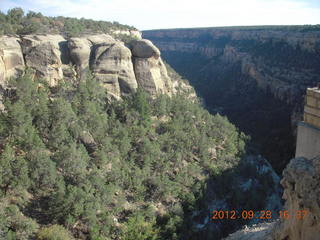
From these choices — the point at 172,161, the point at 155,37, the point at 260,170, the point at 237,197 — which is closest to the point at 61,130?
the point at 172,161

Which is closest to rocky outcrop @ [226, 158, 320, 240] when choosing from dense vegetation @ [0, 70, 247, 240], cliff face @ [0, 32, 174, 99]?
dense vegetation @ [0, 70, 247, 240]

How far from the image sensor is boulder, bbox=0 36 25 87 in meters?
24.3

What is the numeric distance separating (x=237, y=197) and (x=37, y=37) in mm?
23569

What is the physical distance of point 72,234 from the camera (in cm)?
1700

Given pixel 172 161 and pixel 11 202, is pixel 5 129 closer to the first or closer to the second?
pixel 11 202

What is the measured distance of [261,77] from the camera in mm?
58188

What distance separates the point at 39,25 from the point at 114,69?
33.4 ft

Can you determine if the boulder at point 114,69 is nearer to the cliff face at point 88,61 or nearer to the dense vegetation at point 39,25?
the cliff face at point 88,61

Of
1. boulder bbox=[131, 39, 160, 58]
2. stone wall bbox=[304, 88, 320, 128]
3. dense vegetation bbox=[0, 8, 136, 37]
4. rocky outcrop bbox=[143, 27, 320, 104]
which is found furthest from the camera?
rocky outcrop bbox=[143, 27, 320, 104]

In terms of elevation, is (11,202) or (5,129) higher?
(5,129)

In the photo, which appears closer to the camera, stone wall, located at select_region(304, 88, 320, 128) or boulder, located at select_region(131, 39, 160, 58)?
stone wall, located at select_region(304, 88, 320, 128)

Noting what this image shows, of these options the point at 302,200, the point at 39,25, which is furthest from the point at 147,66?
the point at 302,200

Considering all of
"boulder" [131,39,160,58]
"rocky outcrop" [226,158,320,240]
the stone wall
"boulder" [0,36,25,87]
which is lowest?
"rocky outcrop" [226,158,320,240]

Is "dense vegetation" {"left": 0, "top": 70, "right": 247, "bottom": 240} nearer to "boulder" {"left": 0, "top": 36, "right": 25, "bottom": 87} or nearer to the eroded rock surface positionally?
"boulder" {"left": 0, "top": 36, "right": 25, "bottom": 87}
